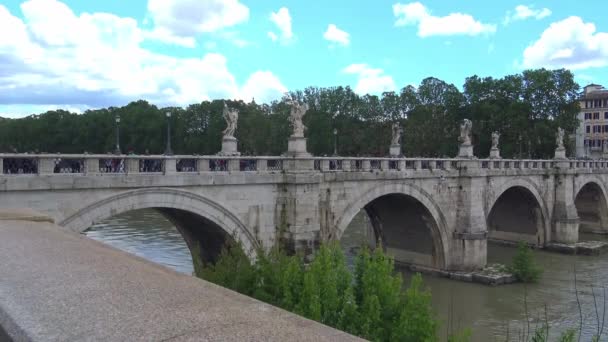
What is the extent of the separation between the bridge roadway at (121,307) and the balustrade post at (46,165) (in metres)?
7.67

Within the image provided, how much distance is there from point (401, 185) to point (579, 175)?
68.2 feet

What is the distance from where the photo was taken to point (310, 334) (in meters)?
3.71

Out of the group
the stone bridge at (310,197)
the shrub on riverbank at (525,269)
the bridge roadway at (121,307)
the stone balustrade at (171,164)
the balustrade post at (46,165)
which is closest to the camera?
the bridge roadway at (121,307)

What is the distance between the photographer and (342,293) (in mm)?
9930

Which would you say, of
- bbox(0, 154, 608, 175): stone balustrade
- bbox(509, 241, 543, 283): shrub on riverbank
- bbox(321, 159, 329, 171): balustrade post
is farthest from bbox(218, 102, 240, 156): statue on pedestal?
bbox(509, 241, 543, 283): shrub on riverbank

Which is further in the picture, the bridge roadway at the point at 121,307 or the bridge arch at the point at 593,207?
the bridge arch at the point at 593,207

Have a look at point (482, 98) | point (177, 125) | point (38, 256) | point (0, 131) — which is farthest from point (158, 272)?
point (0, 131)

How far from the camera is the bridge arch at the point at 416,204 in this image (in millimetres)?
21469

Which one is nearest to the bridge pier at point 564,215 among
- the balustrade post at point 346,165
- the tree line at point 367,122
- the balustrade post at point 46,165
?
the tree line at point 367,122

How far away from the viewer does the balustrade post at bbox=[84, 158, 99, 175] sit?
1384 cm

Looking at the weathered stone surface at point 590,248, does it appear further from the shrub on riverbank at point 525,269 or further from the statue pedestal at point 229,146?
the statue pedestal at point 229,146

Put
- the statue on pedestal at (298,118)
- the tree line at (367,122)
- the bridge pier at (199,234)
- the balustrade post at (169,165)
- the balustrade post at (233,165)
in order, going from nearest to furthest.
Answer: the balustrade post at (169,165) < the balustrade post at (233,165) < the bridge pier at (199,234) < the statue on pedestal at (298,118) < the tree line at (367,122)

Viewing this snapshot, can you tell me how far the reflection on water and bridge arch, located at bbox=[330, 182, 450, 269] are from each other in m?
7.51

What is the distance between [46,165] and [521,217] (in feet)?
99.8
